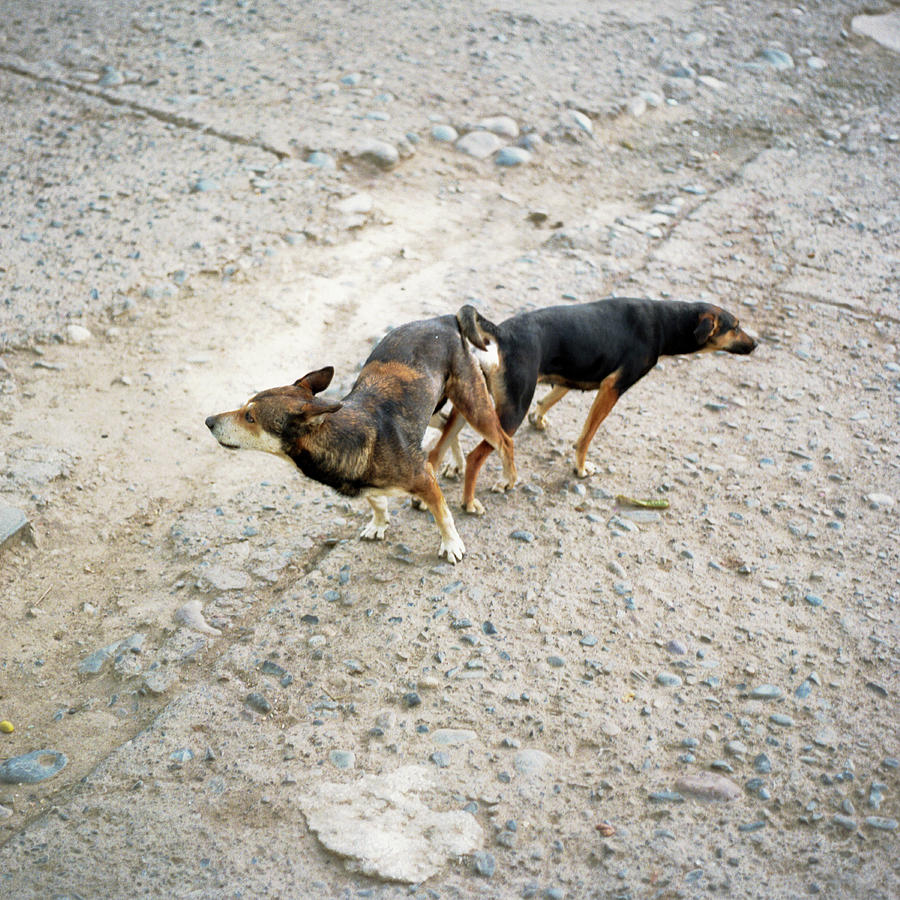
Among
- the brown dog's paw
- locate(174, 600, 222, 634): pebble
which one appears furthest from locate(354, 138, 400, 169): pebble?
locate(174, 600, 222, 634): pebble

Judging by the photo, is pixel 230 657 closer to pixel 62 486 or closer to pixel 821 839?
pixel 62 486

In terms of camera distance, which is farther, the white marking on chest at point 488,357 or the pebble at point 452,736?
the white marking on chest at point 488,357

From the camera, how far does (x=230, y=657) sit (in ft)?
14.4

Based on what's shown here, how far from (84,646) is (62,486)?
125cm

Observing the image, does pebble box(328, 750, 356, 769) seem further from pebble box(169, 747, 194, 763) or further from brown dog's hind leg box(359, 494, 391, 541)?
brown dog's hind leg box(359, 494, 391, 541)

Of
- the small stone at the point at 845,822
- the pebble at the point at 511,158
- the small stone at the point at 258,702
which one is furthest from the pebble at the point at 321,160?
the small stone at the point at 845,822

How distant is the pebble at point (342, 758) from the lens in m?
3.89

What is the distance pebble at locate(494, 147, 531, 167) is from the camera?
893 cm

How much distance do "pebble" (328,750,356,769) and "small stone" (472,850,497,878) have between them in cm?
67

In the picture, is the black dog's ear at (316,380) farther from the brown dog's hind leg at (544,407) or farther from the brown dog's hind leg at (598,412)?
the brown dog's hind leg at (544,407)

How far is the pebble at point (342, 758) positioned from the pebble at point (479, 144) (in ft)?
21.7

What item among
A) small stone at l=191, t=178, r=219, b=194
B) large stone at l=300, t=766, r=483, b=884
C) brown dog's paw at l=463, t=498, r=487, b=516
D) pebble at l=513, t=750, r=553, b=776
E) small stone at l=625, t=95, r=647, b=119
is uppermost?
small stone at l=625, t=95, r=647, b=119

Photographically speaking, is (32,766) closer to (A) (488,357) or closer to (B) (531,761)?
(B) (531,761)

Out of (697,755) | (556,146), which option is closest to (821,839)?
(697,755)
